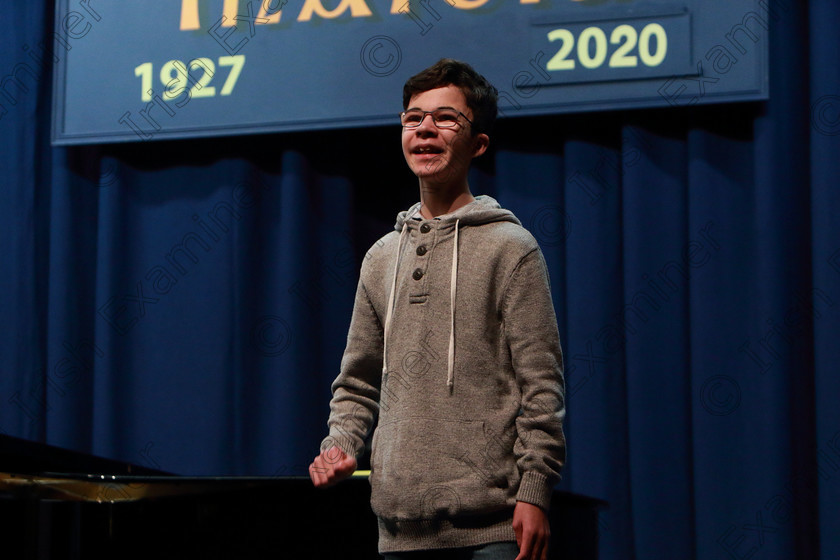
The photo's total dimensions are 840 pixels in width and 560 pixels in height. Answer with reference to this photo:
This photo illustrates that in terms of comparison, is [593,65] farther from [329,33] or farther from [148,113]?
[148,113]

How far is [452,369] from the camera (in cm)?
120

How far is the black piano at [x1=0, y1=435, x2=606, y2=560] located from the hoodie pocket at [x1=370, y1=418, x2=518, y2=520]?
0.51m

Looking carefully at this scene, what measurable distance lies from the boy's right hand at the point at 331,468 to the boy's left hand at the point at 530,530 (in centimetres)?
21

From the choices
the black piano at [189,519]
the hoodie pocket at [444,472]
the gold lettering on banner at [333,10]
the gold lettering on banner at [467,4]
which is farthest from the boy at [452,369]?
the gold lettering on banner at [333,10]

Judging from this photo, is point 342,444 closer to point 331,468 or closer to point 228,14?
point 331,468

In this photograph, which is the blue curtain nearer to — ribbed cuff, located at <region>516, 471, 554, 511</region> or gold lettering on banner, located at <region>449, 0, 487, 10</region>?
gold lettering on banner, located at <region>449, 0, 487, 10</region>

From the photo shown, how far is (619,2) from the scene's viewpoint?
2648mm

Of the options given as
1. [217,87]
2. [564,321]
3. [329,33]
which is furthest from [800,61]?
[217,87]

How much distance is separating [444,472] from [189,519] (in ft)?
2.22

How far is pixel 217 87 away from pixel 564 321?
1.24m

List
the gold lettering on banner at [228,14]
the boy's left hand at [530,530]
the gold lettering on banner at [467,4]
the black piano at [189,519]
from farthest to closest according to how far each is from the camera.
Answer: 1. the gold lettering on banner at [228,14]
2. the gold lettering on banner at [467,4]
3. the black piano at [189,519]
4. the boy's left hand at [530,530]

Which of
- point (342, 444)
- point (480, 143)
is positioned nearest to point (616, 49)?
point (480, 143)

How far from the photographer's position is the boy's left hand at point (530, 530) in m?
1.12

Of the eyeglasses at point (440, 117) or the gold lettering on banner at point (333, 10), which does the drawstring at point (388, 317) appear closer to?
the eyeglasses at point (440, 117)
